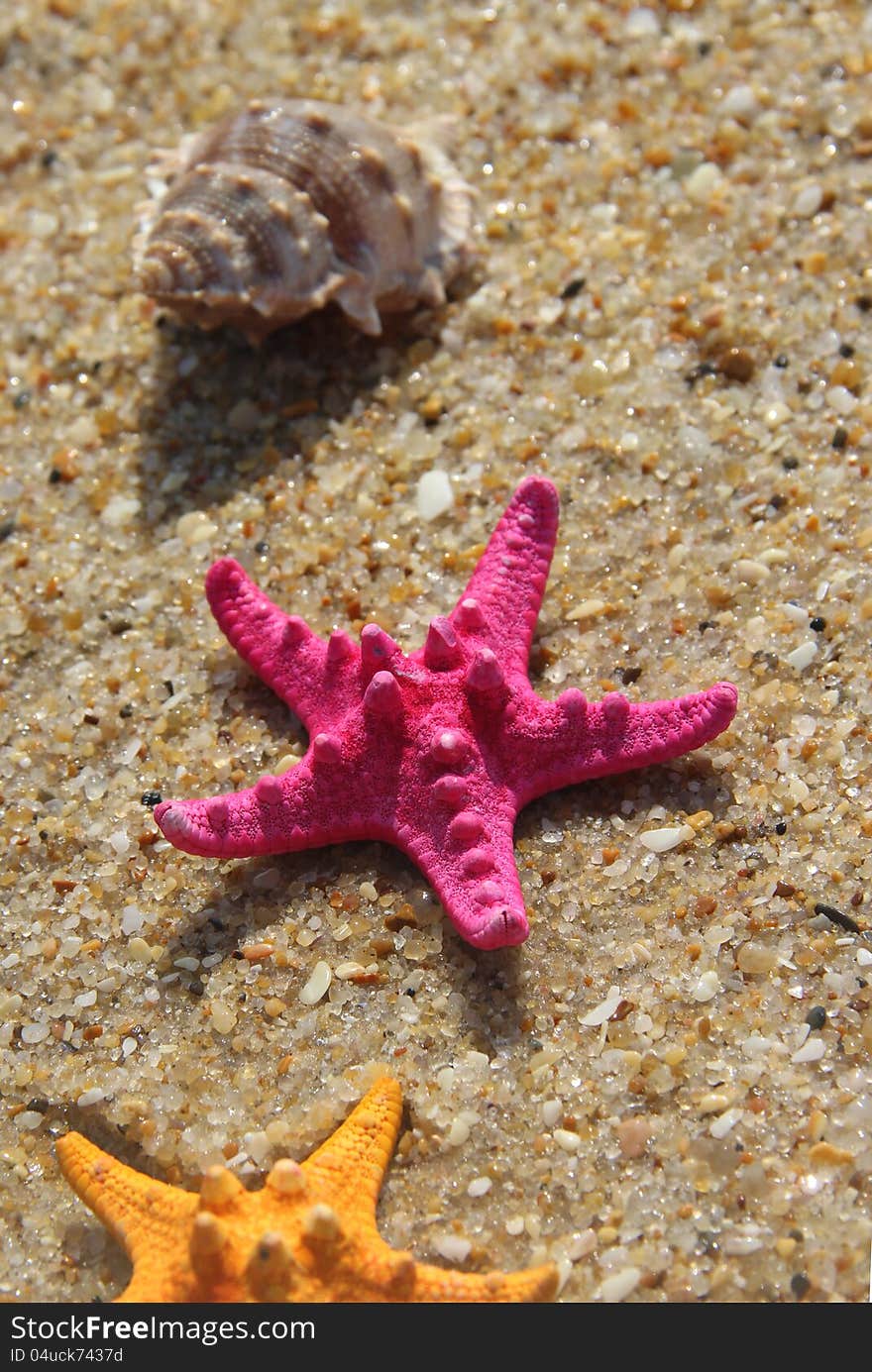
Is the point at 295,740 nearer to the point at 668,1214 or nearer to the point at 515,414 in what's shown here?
the point at 515,414

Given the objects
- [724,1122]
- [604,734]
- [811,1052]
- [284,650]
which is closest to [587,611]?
[604,734]

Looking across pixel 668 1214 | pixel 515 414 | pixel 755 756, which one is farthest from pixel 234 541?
pixel 668 1214

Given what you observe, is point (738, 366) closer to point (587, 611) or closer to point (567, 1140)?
point (587, 611)

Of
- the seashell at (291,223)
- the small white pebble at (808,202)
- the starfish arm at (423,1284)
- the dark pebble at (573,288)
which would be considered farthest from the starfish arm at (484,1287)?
the small white pebble at (808,202)

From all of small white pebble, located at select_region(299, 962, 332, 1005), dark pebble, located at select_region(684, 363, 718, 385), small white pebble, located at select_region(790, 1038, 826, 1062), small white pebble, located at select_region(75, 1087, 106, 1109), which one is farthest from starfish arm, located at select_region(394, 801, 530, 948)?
dark pebble, located at select_region(684, 363, 718, 385)

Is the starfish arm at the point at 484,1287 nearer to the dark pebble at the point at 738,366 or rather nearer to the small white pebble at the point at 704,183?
the dark pebble at the point at 738,366
